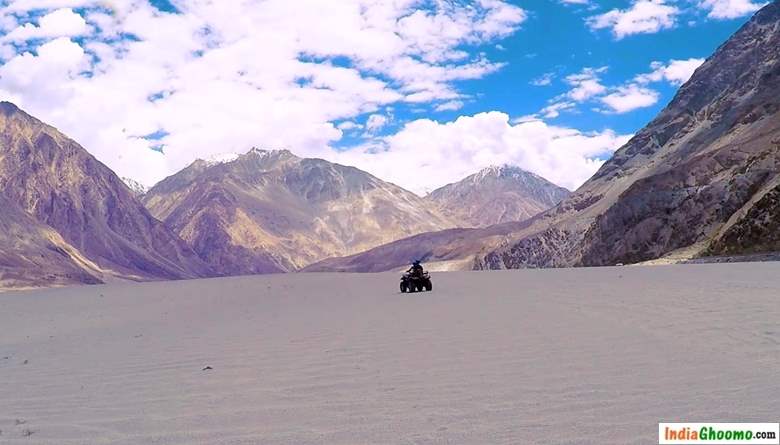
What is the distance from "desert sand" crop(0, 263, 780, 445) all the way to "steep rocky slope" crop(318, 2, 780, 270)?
220 feet

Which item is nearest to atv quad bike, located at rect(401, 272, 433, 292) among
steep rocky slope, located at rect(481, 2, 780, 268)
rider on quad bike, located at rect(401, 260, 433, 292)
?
rider on quad bike, located at rect(401, 260, 433, 292)

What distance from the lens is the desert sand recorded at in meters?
7.23

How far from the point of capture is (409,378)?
9750 millimetres

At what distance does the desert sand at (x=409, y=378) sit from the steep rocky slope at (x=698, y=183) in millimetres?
67043

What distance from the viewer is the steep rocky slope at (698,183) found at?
88188mm

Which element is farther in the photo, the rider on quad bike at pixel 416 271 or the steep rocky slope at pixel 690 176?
the steep rocky slope at pixel 690 176

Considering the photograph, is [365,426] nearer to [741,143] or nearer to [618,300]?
[618,300]

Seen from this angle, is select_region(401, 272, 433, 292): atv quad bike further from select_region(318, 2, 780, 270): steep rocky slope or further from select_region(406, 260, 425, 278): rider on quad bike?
select_region(318, 2, 780, 270): steep rocky slope

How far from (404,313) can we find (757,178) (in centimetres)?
8638

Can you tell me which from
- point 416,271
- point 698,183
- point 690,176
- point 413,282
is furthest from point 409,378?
point 690,176

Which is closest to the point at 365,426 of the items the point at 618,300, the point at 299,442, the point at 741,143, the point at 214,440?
the point at 299,442

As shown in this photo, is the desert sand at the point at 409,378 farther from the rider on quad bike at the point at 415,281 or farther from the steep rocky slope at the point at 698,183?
the steep rocky slope at the point at 698,183

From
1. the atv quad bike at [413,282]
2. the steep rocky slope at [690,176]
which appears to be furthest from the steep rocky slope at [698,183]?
the atv quad bike at [413,282]

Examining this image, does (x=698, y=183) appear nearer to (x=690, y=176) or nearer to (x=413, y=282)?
(x=690, y=176)
